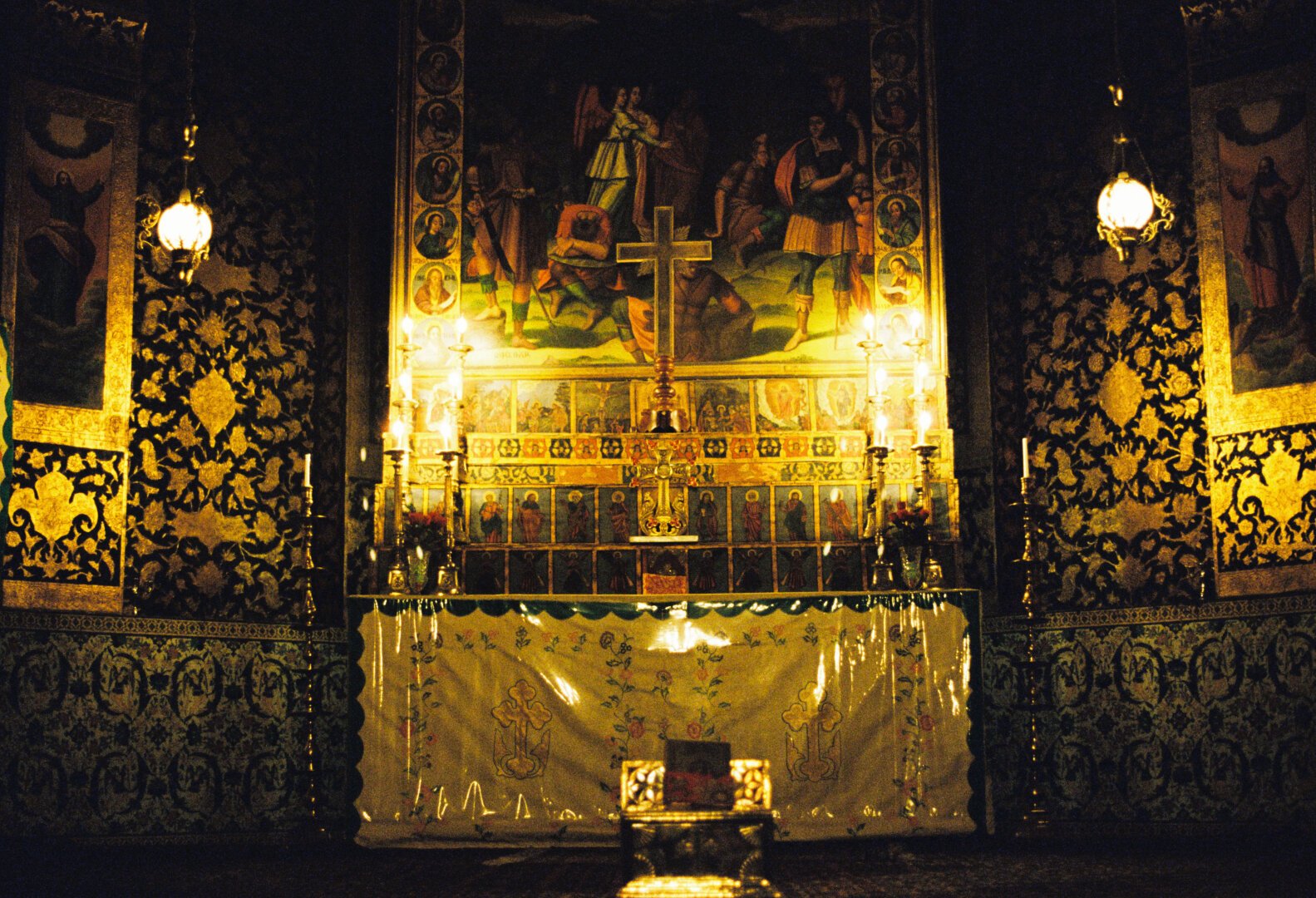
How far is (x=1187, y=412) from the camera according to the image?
10695mm

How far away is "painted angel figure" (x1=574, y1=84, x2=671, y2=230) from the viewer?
1170 cm

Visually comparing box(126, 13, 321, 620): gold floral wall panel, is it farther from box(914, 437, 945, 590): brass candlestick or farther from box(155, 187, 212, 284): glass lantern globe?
box(914, 437, 945, 590): brass candlestick

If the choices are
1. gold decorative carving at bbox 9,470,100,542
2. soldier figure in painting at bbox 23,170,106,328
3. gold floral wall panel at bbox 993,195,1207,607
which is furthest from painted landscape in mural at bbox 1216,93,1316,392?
soldier figure in painting at bbox 23,170,106,328

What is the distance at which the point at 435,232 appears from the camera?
1154 cm

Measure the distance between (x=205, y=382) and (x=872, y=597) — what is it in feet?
16.9

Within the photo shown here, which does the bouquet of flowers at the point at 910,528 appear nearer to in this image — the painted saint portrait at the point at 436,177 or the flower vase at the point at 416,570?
the flower vase at the point at 416,570

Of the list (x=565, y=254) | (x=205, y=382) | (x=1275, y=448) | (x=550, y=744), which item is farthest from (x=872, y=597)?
(x=205, y=382)

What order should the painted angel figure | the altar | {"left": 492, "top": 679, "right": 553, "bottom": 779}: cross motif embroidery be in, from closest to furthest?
the altar
{"left": 492, "top": 679, "right": 553, "bottom": 779}: cross motif embroidery
the painted angel figure

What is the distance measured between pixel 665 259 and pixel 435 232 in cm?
183

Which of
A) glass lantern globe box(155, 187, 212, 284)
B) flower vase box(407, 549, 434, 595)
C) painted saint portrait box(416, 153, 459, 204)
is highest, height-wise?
painted saint portrait box(416, 153, 459, 204)

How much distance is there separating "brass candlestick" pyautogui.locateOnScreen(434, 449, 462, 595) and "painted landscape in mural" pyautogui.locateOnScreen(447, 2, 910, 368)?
3.78ft

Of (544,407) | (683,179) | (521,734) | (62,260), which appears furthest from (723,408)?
(62,260)

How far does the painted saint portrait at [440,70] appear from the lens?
38.5 ft

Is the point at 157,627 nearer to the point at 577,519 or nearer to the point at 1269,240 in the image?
the point at 577,519
